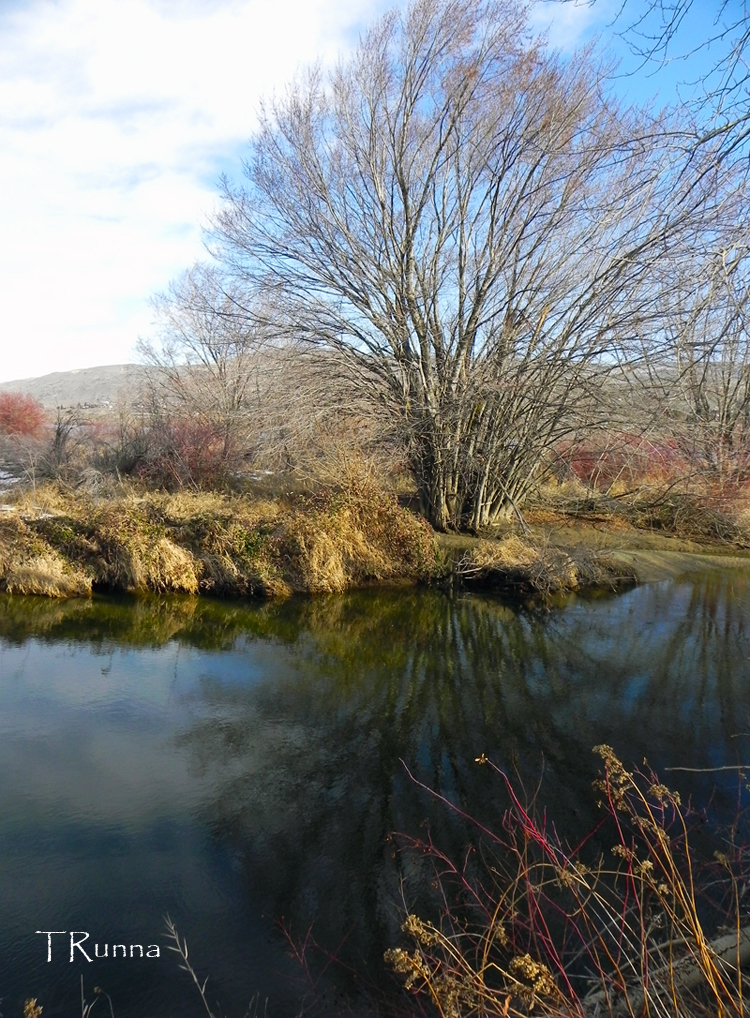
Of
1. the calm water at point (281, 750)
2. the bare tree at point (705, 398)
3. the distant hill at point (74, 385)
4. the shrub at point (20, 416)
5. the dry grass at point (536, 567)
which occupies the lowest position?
the calm water at point (281, 750)

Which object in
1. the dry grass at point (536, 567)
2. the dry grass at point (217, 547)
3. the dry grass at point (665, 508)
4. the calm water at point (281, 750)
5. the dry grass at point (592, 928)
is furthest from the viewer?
the dry grass at point (665, 508)

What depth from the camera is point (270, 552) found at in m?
12.5

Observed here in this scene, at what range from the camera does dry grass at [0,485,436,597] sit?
39.6 ft

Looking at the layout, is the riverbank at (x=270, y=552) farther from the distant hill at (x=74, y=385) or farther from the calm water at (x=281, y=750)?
the distant hill at (x=74, y=385)

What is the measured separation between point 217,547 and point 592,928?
9606mm

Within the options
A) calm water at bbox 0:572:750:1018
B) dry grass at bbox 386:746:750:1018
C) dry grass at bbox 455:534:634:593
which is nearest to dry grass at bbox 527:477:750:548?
dry grass at bbox 455:534:634:593

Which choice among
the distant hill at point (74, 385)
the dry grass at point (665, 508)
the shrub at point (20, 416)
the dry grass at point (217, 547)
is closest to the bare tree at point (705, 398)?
the dry grass at point (665, 508)

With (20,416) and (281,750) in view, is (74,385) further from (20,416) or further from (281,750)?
(281,750)

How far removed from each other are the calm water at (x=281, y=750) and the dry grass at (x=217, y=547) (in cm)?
59

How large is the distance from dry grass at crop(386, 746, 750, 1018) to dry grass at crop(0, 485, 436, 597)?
7.43 meters

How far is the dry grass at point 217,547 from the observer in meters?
12.1

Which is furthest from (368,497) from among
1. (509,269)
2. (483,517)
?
(509,269)

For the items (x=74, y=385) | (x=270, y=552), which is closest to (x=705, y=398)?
(x=270, y=552)

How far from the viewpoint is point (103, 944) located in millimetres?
4199
